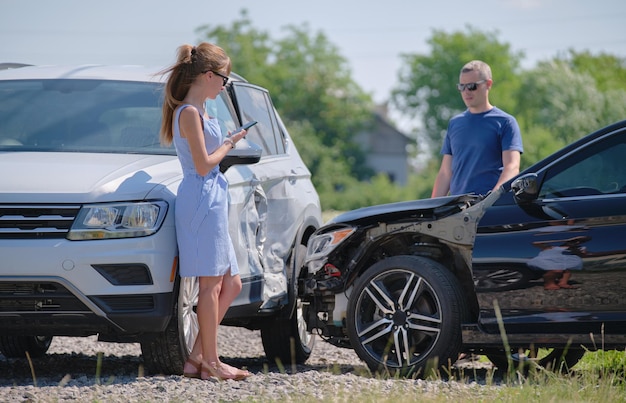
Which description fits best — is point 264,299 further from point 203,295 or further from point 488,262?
point 488,262

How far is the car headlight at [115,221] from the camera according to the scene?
598 cm

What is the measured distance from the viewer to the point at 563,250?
6.27 metres

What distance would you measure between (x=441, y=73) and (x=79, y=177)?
9265cm

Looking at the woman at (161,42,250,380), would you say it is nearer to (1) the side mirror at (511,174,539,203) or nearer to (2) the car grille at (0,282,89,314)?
(2) the car grille at (0,282,89,314)

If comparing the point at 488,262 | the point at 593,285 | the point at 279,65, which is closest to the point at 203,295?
the point at 488,262

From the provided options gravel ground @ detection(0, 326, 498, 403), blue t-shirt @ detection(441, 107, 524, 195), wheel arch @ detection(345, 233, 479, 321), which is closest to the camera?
gravel ground @ detection(0, 326, 498, 403)

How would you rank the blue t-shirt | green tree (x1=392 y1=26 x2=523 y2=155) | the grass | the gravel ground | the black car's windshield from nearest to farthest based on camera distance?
the grass < the gravel ground < the black car's windshield < the blue t-shirt < green tree (x1=392 y1=26 x2=523 y2=155)

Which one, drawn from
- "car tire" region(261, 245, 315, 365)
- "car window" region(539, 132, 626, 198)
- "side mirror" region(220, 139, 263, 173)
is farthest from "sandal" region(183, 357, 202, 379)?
"car window" region(539, 132, 626, 198)

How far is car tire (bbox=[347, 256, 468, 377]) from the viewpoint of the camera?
21.8 ft

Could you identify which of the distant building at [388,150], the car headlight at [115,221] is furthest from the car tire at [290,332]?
the distant building at [388,150]

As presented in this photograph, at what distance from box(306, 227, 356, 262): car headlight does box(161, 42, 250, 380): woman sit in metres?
A: 0.93

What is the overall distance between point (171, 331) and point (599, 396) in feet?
8.27

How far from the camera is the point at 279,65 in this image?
99.8 metres

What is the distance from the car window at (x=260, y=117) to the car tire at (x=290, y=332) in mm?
858
